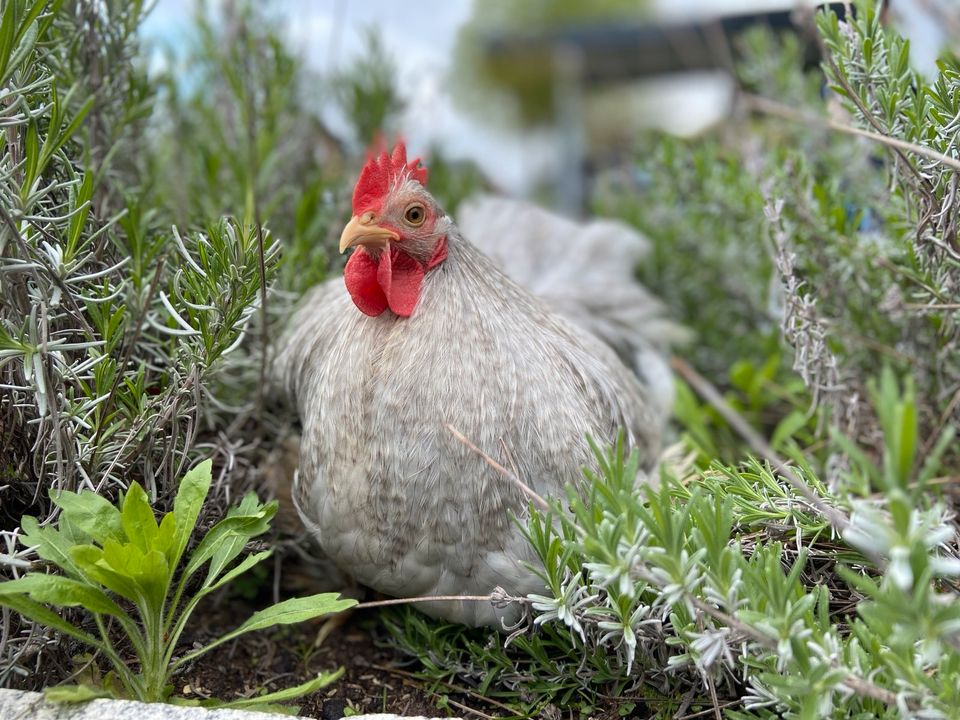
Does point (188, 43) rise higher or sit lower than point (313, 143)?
higher

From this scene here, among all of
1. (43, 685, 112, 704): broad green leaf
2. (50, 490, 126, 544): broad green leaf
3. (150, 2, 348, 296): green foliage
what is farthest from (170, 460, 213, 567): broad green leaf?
(150, 2, 348, 296): green foliage

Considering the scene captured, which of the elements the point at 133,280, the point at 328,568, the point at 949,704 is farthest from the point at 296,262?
the point at 949,704

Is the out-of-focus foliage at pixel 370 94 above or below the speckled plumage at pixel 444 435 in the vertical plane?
above

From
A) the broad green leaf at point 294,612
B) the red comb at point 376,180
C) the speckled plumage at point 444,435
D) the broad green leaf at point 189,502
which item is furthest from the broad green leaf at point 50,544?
the red comb at point 376,180

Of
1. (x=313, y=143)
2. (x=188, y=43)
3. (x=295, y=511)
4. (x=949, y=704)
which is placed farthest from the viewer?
(x=188, y=43)

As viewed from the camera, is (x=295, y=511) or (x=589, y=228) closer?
(x=295, y=511)

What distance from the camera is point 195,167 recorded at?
9.64 ft

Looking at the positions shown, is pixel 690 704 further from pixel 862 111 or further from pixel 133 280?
pixel 133 280

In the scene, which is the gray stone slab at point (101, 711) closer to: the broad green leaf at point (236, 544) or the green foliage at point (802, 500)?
the broad green leaf at point (236, 544)

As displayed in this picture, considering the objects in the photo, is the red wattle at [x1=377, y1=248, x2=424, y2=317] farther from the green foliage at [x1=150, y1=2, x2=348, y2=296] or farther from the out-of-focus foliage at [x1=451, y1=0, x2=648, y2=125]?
the out-of-focus foliage at [x1=451, y1=0, x2=648, y2=125]

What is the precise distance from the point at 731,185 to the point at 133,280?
205 cm

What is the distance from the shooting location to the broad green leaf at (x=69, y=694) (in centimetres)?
126

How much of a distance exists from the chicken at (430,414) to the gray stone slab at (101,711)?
1.42ft

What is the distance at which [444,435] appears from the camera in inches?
60.4
